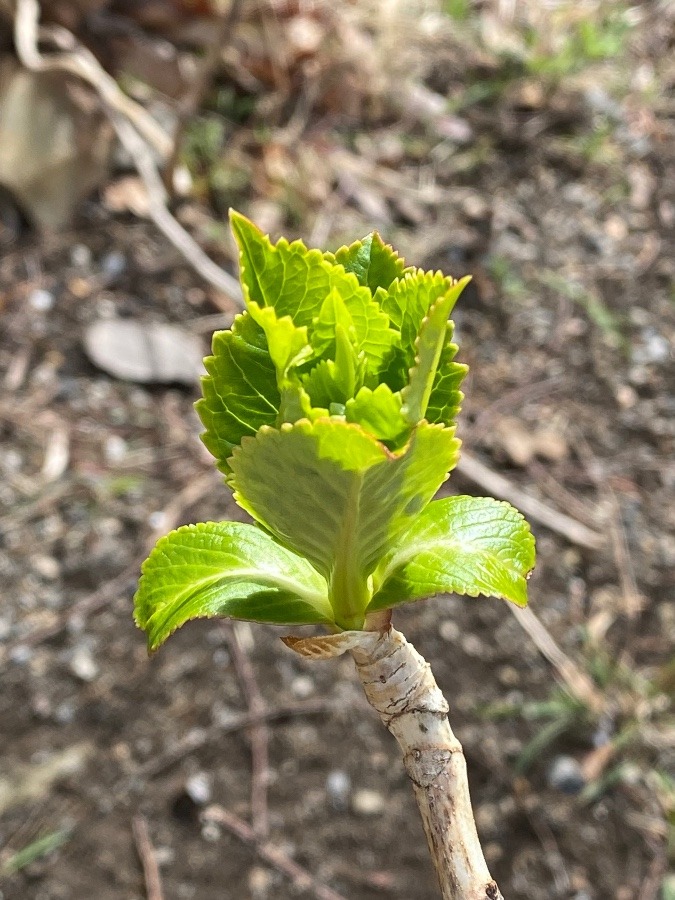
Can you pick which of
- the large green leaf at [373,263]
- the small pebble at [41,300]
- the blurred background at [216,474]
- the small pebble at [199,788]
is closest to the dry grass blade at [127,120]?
the blurred background at [216,474]

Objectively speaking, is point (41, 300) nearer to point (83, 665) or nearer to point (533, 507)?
point (83, 665)

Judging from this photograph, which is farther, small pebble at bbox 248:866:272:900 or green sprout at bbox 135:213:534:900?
small pebble at bbox 248:866:272:900

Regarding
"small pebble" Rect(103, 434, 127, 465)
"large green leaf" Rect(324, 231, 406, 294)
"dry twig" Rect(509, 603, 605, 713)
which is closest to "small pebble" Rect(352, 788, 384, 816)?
"dry twig" Rect(509, 603, 605, 713)

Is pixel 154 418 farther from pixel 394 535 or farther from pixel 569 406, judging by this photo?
pixel 394 535

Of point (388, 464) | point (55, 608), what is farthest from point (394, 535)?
point (55, 608)

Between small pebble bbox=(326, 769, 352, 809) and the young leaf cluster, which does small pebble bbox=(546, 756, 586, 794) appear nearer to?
small pebble bbox=(326, 769, 352, 809)

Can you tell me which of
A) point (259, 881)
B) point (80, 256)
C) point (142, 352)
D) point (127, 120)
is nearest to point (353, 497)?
point (259, 881)
